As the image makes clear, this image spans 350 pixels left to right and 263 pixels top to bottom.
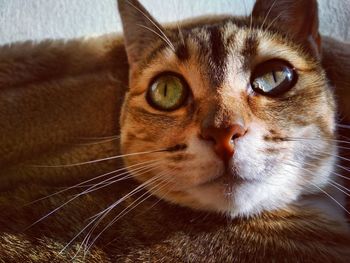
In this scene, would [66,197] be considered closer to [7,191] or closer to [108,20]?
[7,191]

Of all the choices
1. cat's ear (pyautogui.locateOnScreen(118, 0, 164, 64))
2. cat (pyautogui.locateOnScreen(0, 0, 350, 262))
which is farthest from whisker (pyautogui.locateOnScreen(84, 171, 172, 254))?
cat's ear (pyautogui.locateOnScreen(118, 0, 164, 64))

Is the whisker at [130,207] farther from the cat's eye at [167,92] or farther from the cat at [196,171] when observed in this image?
the cat's eye at [167,92]

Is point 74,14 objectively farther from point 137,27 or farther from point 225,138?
point 225,138

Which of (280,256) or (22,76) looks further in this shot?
(22,76)

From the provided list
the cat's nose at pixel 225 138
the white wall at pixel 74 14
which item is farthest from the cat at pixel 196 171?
the white wall at pixel 74 14

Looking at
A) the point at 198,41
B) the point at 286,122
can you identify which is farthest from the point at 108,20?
the point at 286,122

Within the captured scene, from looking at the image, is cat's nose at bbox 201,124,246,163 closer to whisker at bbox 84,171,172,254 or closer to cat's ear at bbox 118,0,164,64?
whisker at bbox 84,171,172,254
